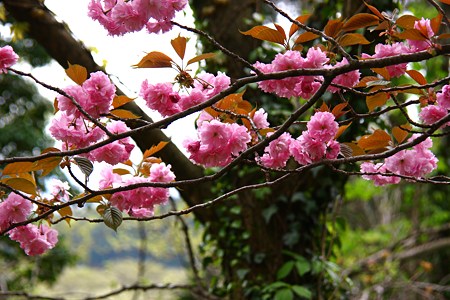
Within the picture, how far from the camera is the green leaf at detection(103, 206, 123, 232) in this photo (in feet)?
3.62

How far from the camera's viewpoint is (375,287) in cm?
412

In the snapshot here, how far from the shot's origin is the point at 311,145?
1069 mm

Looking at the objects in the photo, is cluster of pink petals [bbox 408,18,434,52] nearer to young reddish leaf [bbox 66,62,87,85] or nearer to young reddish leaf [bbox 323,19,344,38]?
young reddish leaf [bbox 323,19,344,38]

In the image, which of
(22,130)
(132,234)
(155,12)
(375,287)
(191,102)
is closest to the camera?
(155,12)

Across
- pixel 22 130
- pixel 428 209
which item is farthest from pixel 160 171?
pixel 428 209

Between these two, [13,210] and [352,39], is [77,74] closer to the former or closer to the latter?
[13,210]

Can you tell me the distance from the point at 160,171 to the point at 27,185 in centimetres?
30

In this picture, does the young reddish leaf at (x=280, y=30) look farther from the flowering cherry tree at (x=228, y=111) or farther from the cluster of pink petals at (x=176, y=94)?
the cluster of pink petals at (x=176, y=94)

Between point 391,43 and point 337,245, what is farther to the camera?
point 337,245

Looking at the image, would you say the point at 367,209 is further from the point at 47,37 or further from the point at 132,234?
the point at 47,37

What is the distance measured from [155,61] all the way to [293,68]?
0.87 feet

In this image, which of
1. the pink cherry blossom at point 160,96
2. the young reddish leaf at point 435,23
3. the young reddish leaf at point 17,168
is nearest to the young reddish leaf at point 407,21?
the young reddish leaf at point 435,23

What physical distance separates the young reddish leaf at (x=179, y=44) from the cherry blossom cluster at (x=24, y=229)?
48 centimetres

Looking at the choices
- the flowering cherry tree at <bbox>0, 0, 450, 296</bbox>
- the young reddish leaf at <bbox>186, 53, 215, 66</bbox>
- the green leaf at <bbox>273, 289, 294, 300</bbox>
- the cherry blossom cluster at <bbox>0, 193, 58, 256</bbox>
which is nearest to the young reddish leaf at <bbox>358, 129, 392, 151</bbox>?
the flowering cherry tree at <bbox>0, 0, 450, 296</bbox>
